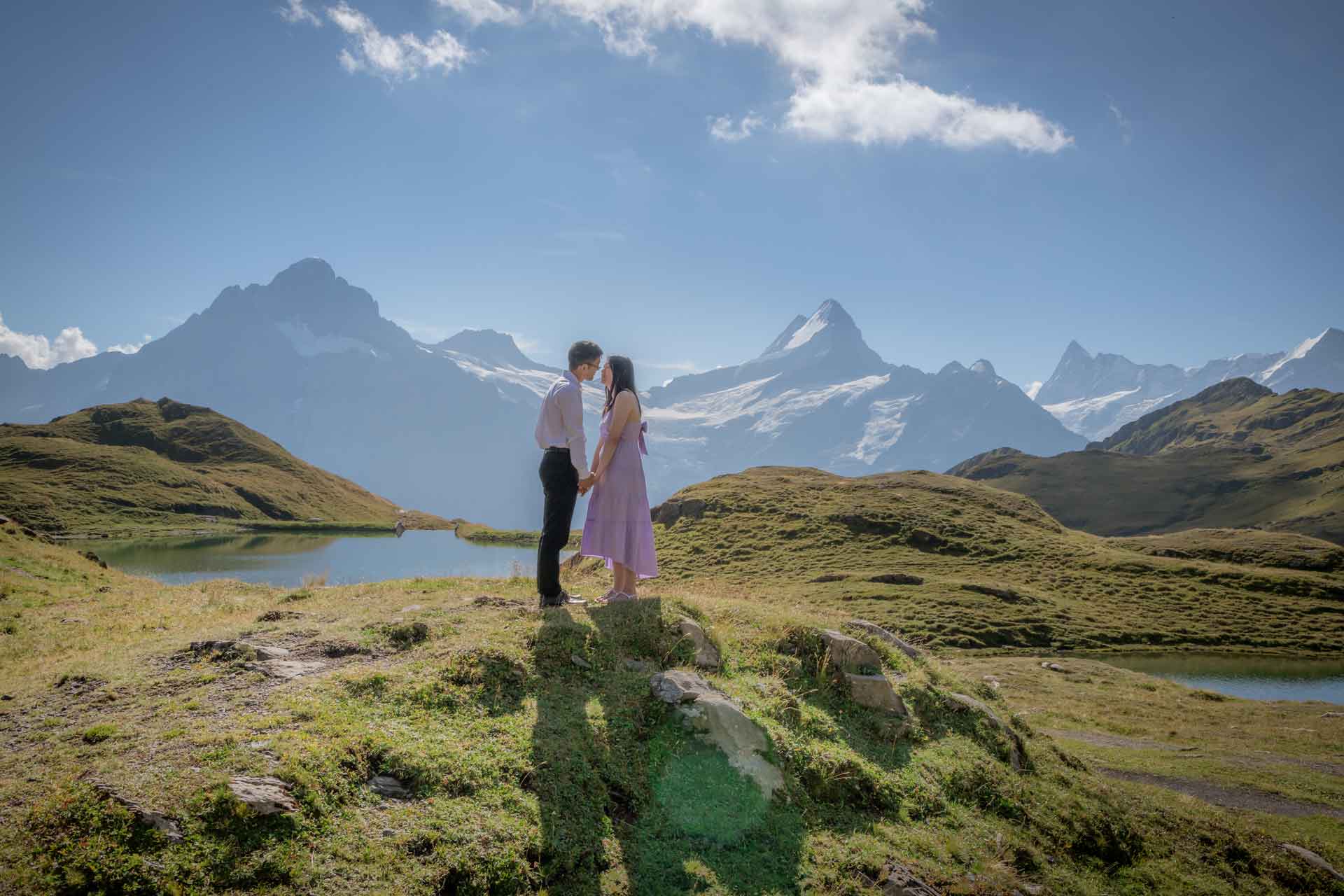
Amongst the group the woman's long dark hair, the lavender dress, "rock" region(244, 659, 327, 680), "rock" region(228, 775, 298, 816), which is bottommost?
"rock" region(228, 775, 298, 816)

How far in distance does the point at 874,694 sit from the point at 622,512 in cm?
582

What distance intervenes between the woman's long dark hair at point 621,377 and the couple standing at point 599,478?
1 cm

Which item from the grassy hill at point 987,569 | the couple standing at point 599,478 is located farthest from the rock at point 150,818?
the grassy hill at point 987,569

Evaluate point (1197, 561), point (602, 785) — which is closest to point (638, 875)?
point (602, 785)

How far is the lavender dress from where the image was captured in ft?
43.6

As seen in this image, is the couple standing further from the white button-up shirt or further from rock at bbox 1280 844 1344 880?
rock at bbox 1280 844 1344 880

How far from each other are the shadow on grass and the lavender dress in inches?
115

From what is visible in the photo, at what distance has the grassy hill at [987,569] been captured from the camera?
56.2 m

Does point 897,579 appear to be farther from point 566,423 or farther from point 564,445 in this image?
point 566,423

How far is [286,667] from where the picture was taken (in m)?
9.41

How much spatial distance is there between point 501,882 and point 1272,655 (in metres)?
73.2

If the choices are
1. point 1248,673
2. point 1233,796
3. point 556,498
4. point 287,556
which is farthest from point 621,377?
point 287,556

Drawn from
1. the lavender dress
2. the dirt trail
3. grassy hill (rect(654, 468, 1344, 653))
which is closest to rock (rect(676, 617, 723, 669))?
the lavender dress

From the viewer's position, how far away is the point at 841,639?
12.9m
